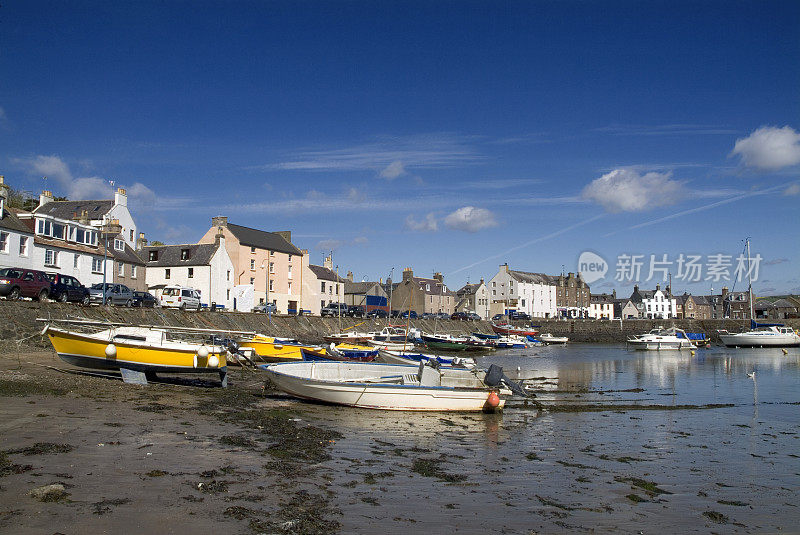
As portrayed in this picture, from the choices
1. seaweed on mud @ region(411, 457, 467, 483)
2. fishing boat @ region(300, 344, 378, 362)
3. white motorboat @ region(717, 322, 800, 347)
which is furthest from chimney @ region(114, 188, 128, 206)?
white motorboat @ region(717, 322, 800, 347)

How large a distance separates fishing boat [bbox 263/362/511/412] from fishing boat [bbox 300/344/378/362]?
8.27m

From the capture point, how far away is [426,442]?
15594 millimetres

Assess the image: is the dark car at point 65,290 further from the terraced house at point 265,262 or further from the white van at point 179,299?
the terraced house at point 265,262

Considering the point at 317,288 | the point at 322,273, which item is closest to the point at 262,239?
the point at 317,288

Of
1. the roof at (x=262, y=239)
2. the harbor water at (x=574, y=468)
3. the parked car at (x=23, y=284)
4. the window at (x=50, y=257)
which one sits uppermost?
the roof at (x=262, y=239)

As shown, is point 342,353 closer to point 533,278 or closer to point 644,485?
point 644,485

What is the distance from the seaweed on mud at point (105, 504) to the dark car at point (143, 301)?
3869 centimetres

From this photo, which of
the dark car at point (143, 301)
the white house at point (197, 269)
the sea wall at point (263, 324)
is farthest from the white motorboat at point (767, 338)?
the dark car at point (143, 301)

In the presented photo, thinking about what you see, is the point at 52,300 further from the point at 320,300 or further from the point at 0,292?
the point at 320,300

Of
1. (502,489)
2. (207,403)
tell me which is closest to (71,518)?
(502,489)

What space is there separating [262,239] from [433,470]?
6643 centimetres

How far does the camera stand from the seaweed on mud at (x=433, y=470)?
11.9 metres

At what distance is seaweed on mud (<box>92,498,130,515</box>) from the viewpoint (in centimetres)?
829

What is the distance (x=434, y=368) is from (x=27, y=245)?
117 feet
